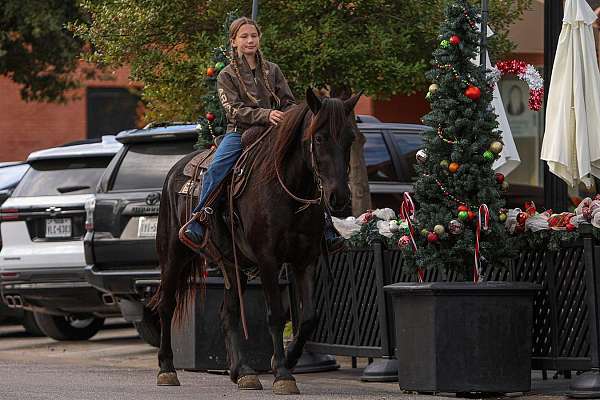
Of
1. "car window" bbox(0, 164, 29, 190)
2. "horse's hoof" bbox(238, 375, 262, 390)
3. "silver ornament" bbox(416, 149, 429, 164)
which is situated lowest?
"horse's hoof" bbox(238, 375, 262, 390)

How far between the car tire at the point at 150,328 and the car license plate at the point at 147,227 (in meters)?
0.77

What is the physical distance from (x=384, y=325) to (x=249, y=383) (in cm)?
126

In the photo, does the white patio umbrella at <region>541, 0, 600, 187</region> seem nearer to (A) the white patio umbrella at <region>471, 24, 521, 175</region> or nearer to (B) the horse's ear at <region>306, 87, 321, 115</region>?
(A) the white patio umbrella at <region>471, 24, 521, 175</region>

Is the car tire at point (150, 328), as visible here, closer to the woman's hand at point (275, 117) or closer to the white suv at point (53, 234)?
the white suv at point (53, 234)

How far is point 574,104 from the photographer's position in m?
11.5

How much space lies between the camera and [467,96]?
11.0 metres

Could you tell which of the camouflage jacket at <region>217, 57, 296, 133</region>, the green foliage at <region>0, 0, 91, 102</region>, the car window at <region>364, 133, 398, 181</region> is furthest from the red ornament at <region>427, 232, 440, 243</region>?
the green foliage at <region>0, 0, 91, 102</region>

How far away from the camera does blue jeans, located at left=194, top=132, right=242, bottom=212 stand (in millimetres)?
11680

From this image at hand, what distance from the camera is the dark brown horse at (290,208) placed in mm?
10680

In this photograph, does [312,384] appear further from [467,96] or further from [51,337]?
[51,337]

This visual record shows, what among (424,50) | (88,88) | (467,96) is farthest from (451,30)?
(88,88)

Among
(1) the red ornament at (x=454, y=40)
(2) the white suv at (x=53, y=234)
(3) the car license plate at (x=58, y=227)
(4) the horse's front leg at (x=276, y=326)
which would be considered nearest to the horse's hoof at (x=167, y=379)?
(4) the horse's front leg at (x=276, y=326)

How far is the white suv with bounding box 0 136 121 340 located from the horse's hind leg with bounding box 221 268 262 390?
3.97 m

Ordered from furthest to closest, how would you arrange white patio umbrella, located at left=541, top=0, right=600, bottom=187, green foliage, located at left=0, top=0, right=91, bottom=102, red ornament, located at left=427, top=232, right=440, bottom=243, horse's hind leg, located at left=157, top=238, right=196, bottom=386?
green foliage, located at left=0, top=0, right=91, bottom=102, horse's hind leg, located at left=157, top=238, right=196, bottom=386, white patio umbrella, located at left=541, top=0, right=600, bottom=187, red ornament, located at left=427, top=232, right=440, bottom=243
